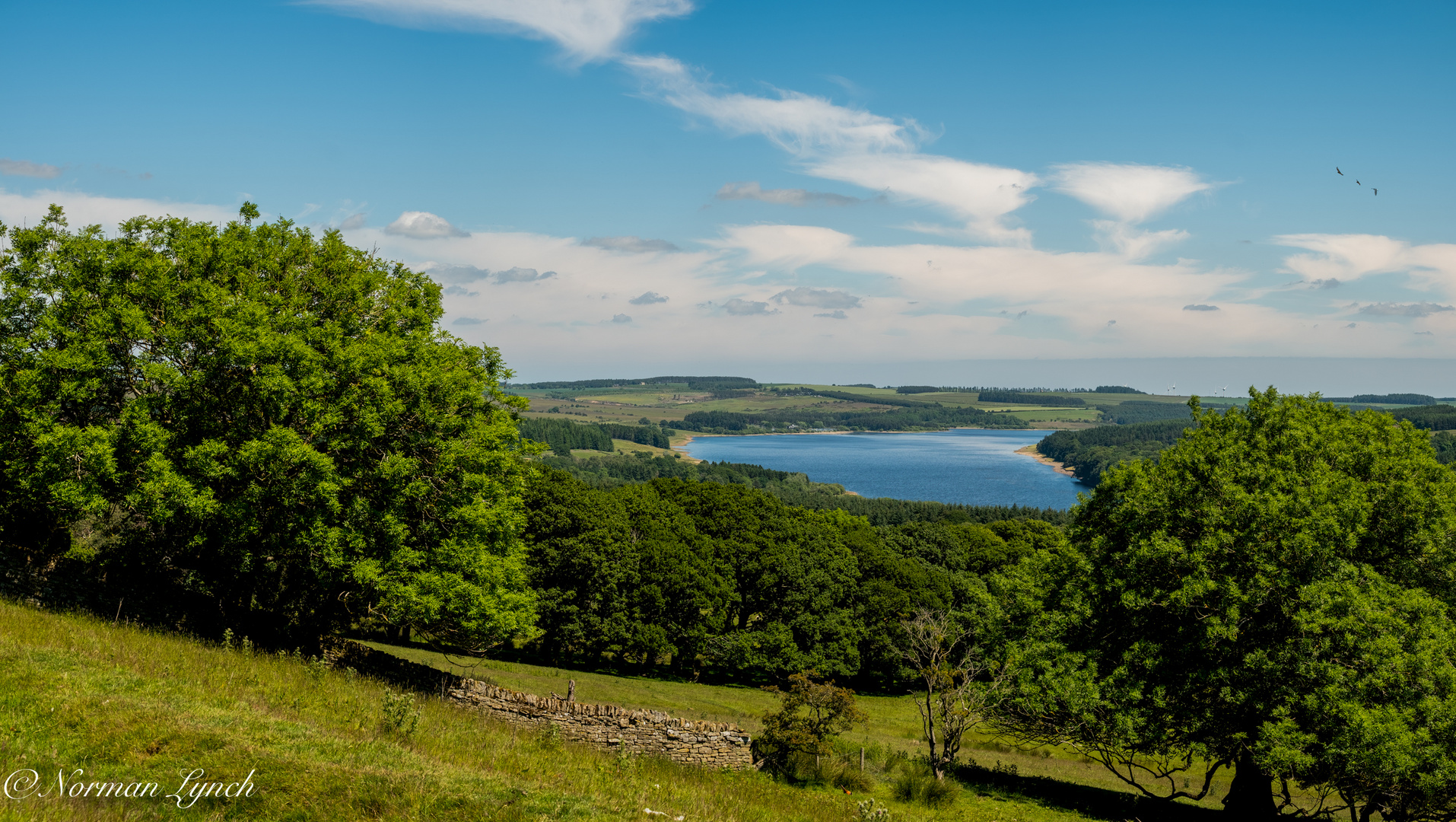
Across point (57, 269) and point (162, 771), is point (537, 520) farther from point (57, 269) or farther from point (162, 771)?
point (162, 771)

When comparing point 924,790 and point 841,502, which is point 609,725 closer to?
point 924,790

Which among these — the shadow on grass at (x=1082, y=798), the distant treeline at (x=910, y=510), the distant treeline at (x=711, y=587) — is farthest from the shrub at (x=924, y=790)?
the distant treeline at (x=910, y=510)

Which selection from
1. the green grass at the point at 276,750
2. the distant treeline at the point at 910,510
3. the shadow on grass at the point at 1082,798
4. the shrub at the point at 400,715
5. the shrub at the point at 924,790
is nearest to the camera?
the green grass at the point at 276,750

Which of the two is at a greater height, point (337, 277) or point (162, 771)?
point (337, 277)

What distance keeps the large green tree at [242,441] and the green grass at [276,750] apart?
386 cm

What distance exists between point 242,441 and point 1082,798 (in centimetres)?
2865

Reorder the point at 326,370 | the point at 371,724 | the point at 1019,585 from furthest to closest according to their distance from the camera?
the point at 1019,585
the point at 326,370
the point at 371,724

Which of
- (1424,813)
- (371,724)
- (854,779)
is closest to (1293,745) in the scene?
(1424,813)

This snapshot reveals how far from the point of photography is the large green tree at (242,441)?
19781mm

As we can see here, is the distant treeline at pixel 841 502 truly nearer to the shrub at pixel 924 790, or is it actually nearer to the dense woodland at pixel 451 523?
the dense woodland at pixel 451 523

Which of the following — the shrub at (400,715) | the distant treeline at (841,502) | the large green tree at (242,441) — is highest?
the large green tree at (242,441)

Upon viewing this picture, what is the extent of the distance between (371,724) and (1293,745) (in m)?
21.1

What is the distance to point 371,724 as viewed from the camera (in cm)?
1372

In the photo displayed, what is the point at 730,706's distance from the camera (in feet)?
144
